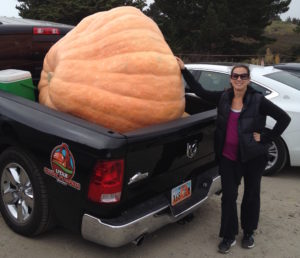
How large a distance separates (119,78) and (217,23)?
23050 mm

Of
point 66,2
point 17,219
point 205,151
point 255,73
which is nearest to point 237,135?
point 205,151

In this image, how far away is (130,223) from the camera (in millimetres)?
2863

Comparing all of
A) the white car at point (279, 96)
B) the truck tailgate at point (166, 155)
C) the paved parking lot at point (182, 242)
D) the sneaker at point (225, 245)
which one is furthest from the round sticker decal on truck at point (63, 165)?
the white car at point (279, 96)

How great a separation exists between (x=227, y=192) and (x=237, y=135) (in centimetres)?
52

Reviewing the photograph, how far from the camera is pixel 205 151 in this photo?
3.67 metres

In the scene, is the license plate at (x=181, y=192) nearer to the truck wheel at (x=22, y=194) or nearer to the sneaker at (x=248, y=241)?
the sneaker at (x=248, y=241)

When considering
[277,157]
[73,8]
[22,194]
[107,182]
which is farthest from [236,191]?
[73,8]

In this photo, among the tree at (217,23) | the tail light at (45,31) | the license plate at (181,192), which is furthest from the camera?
the tree at (217,23)

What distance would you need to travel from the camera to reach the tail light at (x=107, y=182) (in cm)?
274

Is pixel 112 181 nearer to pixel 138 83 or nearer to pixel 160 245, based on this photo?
pixel 138 83

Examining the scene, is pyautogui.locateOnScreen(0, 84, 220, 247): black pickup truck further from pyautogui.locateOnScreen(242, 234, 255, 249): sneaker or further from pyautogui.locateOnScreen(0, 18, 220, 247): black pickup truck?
pyautogui.locateOnScreen(242, 234, 255, 249): sneaker

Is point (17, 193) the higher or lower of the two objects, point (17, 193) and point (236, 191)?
the lower

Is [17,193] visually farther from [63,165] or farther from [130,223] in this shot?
[130,223]

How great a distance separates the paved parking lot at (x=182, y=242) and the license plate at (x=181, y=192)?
48 cm
